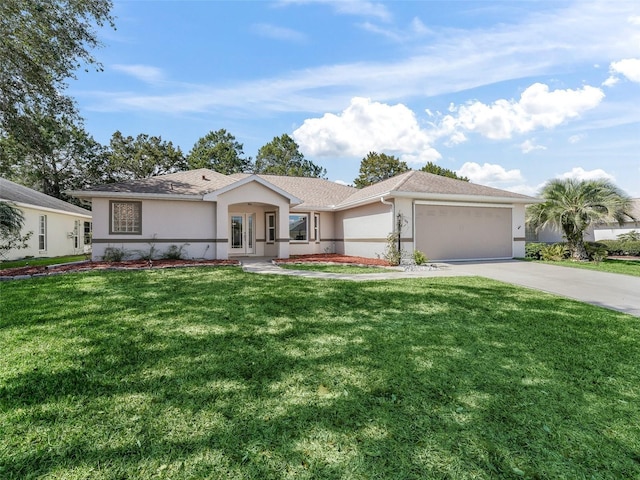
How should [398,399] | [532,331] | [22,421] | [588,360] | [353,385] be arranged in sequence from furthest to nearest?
[532,331]
[588,360]
[353,385]
[398,399]
[22,421]

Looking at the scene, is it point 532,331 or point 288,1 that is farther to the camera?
point 288,1

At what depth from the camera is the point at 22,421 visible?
2.72 metres

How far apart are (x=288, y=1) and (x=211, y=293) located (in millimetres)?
9408

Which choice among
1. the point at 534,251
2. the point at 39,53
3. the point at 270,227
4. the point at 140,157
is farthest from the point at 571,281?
the point at 140,157

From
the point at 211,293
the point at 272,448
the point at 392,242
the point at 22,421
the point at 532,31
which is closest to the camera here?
the point at 272,448

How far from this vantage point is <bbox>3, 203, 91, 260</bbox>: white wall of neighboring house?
651 inches

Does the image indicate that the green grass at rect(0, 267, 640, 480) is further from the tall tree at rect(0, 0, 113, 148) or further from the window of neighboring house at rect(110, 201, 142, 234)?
the tall tree at rect(0, 0, 113, 148)

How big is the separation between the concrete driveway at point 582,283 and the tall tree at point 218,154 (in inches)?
1367

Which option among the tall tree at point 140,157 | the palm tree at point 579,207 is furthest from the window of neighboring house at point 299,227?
the tall tree at point 140,157

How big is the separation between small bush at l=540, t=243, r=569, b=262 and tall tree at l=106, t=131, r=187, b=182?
37454 millimetres

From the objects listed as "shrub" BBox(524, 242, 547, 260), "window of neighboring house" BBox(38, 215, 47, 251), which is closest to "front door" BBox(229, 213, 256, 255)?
"window of neighboring house" BBox(38, 215, 47, 251)

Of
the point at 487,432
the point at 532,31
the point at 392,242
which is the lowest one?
the point at 487,432

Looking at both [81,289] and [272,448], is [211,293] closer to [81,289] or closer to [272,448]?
[81,289]

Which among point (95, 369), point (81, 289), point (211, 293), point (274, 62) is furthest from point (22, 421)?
point (274, 62)
